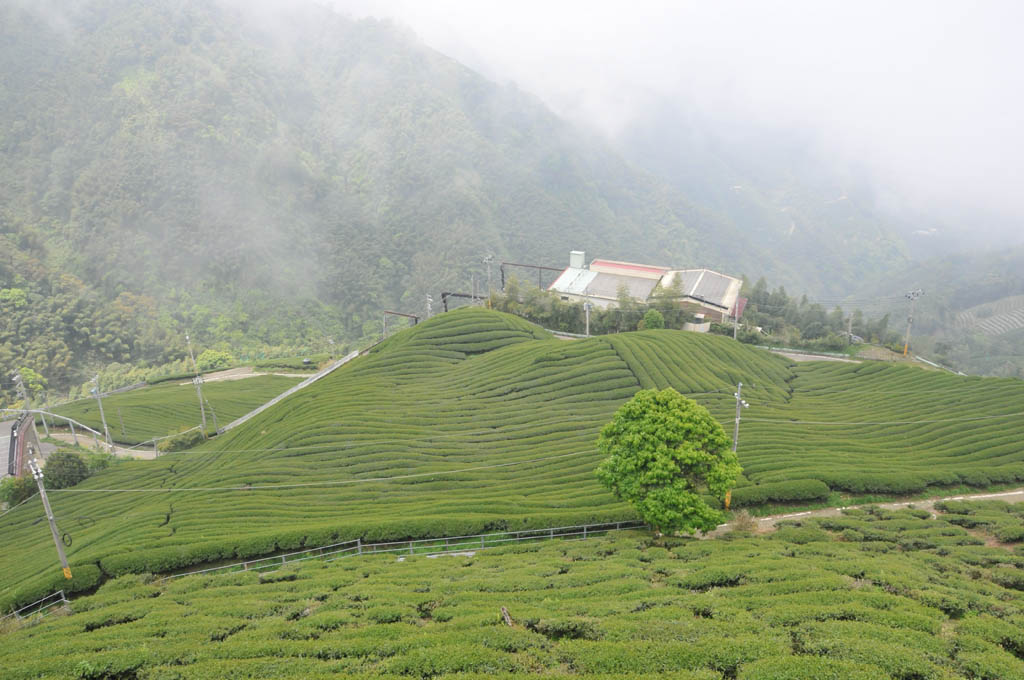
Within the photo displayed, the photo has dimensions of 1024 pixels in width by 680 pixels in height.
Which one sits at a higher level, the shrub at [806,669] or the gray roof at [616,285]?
the gray roof at [616,285]

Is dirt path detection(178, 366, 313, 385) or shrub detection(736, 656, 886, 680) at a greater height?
shrub detection(736, 656, 886, 680)

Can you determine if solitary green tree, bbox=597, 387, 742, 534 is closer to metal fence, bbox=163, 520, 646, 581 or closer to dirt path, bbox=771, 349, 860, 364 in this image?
metal fence, bbox=163, 520, 646, 581

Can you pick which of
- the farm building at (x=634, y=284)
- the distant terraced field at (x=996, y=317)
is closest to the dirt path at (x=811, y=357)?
the farm building at (x=634, y=284)

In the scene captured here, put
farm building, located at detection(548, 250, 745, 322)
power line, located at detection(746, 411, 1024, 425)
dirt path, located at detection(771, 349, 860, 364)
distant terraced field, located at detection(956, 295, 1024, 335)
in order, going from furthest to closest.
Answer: distant terraced field, located at detection(956, 295, 1024, 335)
farm building, located at detection(548, 250, 745, 322)
dirt path, located at detection(771, 349, 860, 364)
power line, located at detection(746, 411, 1024, 425)

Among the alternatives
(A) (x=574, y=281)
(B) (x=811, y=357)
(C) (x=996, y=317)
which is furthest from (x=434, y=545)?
(C) (x=996, y=317)

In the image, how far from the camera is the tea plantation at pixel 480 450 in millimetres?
30406

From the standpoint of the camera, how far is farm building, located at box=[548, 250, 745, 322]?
295 ft

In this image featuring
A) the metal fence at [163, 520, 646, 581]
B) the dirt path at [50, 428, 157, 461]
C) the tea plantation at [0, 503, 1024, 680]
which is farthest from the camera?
the dirt path at [50, 428, 157, 461]

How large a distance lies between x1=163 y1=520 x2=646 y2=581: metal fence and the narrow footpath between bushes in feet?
18.4

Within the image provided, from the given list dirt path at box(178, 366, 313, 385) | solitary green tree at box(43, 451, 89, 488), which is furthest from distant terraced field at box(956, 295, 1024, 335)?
solitary green tree at box(43, 451, 89, 488)

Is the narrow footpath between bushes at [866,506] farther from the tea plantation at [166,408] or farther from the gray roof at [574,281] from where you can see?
the gray roof at [574,281]

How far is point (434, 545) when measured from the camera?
29109 mm

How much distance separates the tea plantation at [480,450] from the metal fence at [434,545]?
0.48 metres

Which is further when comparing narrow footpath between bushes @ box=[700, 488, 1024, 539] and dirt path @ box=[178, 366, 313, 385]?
dirt path @ box=[178, 366, 313, 385]
